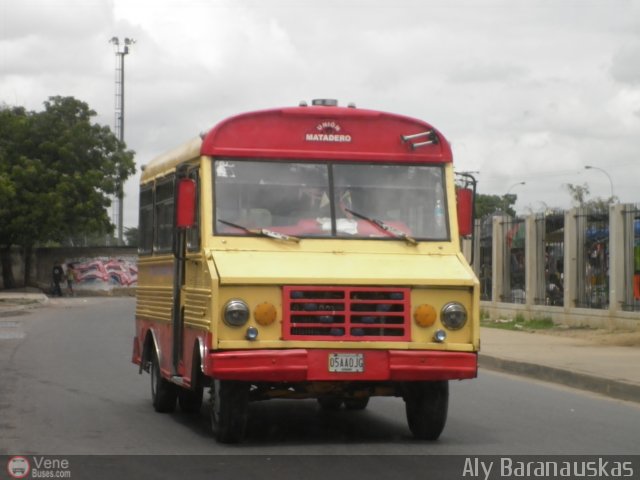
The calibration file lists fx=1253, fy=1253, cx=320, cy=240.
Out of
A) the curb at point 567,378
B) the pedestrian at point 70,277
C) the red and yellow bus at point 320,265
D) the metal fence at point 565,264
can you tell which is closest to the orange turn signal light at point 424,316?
the red and yellow bus at point 320,265

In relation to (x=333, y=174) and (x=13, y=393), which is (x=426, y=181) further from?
(x=13, y=393)

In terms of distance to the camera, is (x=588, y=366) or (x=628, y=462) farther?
(x=588, y=366)

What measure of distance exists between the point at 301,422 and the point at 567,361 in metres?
7.48

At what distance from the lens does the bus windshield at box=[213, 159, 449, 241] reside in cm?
1102

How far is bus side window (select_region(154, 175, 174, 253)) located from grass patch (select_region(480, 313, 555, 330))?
16296 mm

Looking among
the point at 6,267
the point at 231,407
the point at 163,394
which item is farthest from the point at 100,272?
the point at 231,407

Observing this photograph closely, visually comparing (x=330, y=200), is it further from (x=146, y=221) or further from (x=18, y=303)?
(x=18, y=303)

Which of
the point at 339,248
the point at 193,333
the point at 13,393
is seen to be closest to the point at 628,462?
the point at 339,248

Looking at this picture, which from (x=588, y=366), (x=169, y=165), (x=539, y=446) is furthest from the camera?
(x=588, y=366)

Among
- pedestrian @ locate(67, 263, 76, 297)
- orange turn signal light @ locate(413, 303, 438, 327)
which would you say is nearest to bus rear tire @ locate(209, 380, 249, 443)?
orange turn signal light @ locate(413, 303, 438, 327)

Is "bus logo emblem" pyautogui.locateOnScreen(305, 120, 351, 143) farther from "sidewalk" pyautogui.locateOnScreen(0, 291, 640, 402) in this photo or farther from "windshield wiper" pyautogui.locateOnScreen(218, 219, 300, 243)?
"sidewalk" pyautogui.locateOnScreen(0, 291, 640, 402)

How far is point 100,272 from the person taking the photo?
206 feet

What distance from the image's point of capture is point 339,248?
10969mm

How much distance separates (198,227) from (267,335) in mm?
1403
